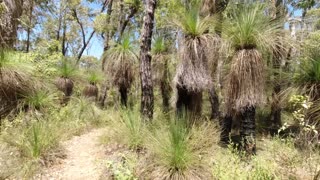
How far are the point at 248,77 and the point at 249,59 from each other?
1.04 ft

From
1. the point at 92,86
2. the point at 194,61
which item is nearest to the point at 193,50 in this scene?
the point at 194,61

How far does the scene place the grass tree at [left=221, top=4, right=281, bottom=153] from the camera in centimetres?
487

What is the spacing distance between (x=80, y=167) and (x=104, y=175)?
87 centimetres

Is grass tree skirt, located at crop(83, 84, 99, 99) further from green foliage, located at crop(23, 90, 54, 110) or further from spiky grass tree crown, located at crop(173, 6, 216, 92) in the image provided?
spiky grass tree crown, located at crop(173, 6, 216, 92)

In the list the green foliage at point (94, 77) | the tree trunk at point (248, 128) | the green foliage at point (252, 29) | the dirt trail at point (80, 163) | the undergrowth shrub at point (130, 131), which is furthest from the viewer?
the green foliage at point (94, 77)

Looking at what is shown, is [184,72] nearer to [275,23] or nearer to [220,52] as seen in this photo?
[220,52]

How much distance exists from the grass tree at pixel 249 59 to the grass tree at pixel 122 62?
4.49m

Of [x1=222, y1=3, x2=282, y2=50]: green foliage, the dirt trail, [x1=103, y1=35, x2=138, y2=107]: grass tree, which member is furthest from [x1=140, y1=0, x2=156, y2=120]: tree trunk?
[x1=103, y1=35, x2=138, y2=107]: grass tree

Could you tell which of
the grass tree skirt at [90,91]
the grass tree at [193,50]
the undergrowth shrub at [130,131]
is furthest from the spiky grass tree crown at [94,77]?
the grass tree at [193,50]

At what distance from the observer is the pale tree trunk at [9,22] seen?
603 cm

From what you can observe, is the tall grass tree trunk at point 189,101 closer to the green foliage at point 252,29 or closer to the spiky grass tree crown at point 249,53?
the spiky grass tree crown at point 249,53

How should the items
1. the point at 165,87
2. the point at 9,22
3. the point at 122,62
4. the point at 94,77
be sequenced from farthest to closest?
the point at 94,77, the point at 165,87, the point at 122,62, the point at 9,22

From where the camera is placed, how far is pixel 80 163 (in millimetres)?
5215

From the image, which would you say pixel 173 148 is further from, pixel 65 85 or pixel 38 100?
pixel 65 85
